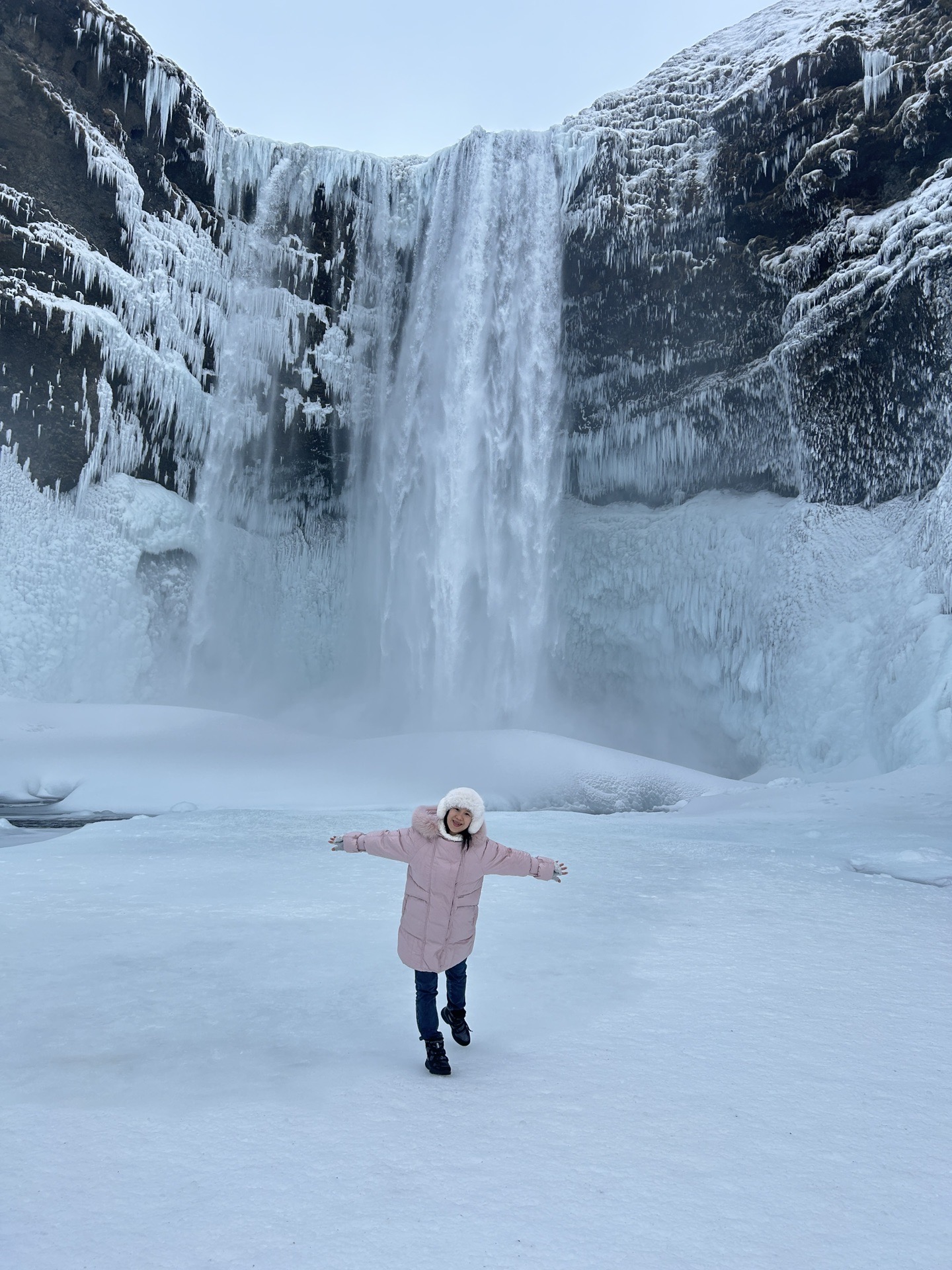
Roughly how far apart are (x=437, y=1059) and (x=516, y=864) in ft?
2.13

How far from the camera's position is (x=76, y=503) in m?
16.3

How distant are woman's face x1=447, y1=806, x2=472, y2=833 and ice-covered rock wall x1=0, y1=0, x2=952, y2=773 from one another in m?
11.0

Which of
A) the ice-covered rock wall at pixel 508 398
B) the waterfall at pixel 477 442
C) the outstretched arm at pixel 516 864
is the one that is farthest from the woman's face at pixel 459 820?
the waterfall at pixel 477 442

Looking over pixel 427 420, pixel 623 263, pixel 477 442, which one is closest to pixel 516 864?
pixel 477 442

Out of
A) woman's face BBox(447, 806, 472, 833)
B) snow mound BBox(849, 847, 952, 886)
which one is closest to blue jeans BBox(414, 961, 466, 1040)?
woman's face BBox(447, 806, 472, 833)

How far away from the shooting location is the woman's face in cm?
278

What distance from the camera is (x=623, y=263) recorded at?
17500mm

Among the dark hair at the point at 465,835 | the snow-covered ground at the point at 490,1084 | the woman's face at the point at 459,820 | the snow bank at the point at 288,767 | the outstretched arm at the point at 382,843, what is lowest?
the snow-covered ground at the point at 490,1084

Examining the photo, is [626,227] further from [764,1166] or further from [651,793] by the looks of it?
[764,1166]

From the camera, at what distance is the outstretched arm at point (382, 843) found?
Answer: 2869 mm

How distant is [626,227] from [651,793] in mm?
11599

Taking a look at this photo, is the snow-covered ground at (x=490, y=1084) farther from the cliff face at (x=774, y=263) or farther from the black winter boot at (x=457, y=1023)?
the cliff face at (x=774, y=263)

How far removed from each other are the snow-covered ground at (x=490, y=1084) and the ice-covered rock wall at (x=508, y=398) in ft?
31.1

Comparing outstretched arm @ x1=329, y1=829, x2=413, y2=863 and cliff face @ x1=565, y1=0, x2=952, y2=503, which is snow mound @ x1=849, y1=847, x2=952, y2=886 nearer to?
outstretched arm @ x1=329, y1=829, x2=413, y2=863
